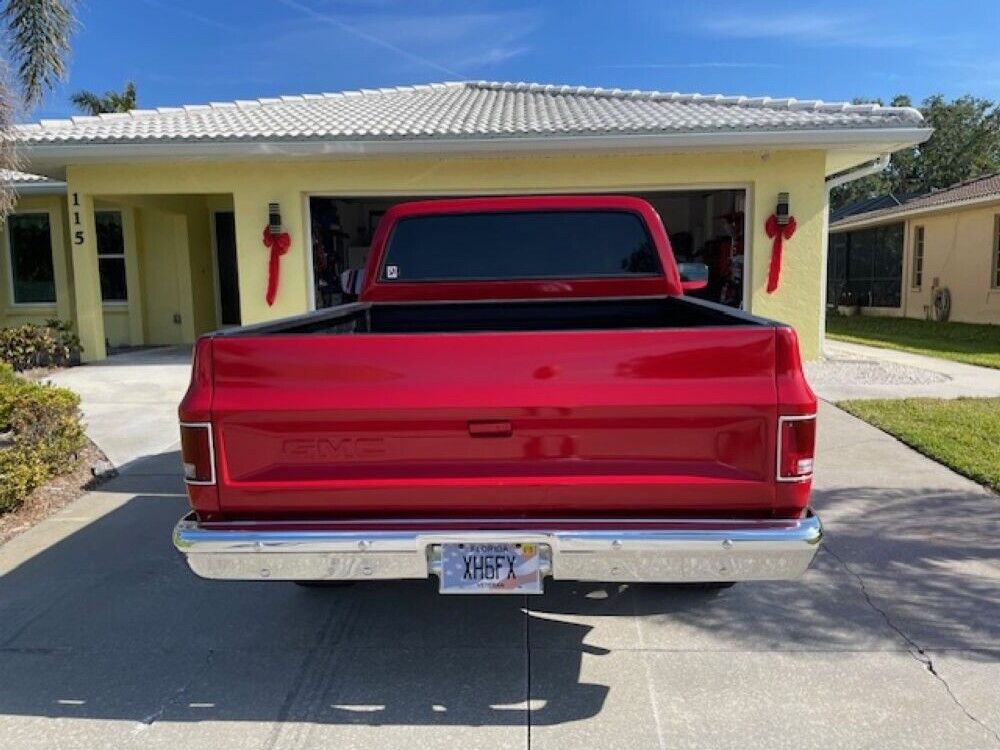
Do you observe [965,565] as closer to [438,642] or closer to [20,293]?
[438,642]

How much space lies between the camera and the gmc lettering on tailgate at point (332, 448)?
9.01 ft

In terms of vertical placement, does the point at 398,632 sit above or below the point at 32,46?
below

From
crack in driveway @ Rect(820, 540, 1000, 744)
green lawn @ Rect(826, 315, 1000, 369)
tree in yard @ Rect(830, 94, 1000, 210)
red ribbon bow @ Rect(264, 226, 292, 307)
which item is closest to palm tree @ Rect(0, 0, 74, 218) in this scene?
red ribbon bow @ Rect(264, 226, 292, 307)

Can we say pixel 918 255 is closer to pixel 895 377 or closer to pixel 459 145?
pixel 895 377

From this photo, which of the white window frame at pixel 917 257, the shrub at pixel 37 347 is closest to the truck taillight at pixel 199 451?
the shrub at pixel 37 347

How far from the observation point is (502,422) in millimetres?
2701

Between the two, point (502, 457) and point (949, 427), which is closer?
point (502, 457)

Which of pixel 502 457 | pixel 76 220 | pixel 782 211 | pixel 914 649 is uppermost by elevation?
pixel 76 220

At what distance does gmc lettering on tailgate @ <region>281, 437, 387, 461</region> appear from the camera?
2.75 m

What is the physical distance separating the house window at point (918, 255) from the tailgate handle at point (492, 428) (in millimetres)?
23792

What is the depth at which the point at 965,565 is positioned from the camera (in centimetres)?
425

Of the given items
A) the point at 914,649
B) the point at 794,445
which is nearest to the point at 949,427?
the point at 914,649

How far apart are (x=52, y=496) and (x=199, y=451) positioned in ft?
12.3

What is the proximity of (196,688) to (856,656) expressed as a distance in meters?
2.82
